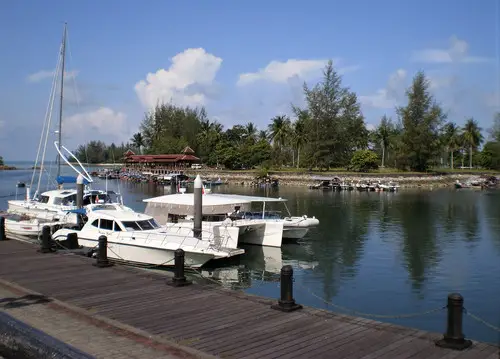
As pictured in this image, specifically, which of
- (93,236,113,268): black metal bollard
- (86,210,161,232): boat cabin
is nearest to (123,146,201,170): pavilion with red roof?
(86,210,161,232): boat cabin

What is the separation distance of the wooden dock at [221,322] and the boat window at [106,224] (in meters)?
8.59

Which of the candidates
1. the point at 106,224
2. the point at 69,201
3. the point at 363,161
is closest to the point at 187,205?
the point at 106,224

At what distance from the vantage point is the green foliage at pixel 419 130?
104812 mm

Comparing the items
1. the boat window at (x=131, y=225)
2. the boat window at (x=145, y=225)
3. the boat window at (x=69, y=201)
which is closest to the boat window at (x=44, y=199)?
the boat window at (x=69, y=201)

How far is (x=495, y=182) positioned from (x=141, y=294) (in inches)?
4161

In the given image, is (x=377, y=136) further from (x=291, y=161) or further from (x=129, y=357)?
(x=129, y=357)

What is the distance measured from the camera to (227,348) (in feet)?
32.3

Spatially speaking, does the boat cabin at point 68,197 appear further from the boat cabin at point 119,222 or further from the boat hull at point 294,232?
the boat hull at point 294,232

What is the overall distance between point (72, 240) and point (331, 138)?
8775 cm

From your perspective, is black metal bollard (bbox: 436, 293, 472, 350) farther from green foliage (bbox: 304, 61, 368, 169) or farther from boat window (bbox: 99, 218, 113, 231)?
green foliage (bbox: 304, 61, 368, 169)

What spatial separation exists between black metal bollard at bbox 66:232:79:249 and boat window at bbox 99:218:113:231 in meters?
1.50

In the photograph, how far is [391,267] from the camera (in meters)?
26.7

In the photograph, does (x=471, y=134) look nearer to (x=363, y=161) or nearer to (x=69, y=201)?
(x=363, y=161)

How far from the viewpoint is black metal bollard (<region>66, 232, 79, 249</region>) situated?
24.6 metres
